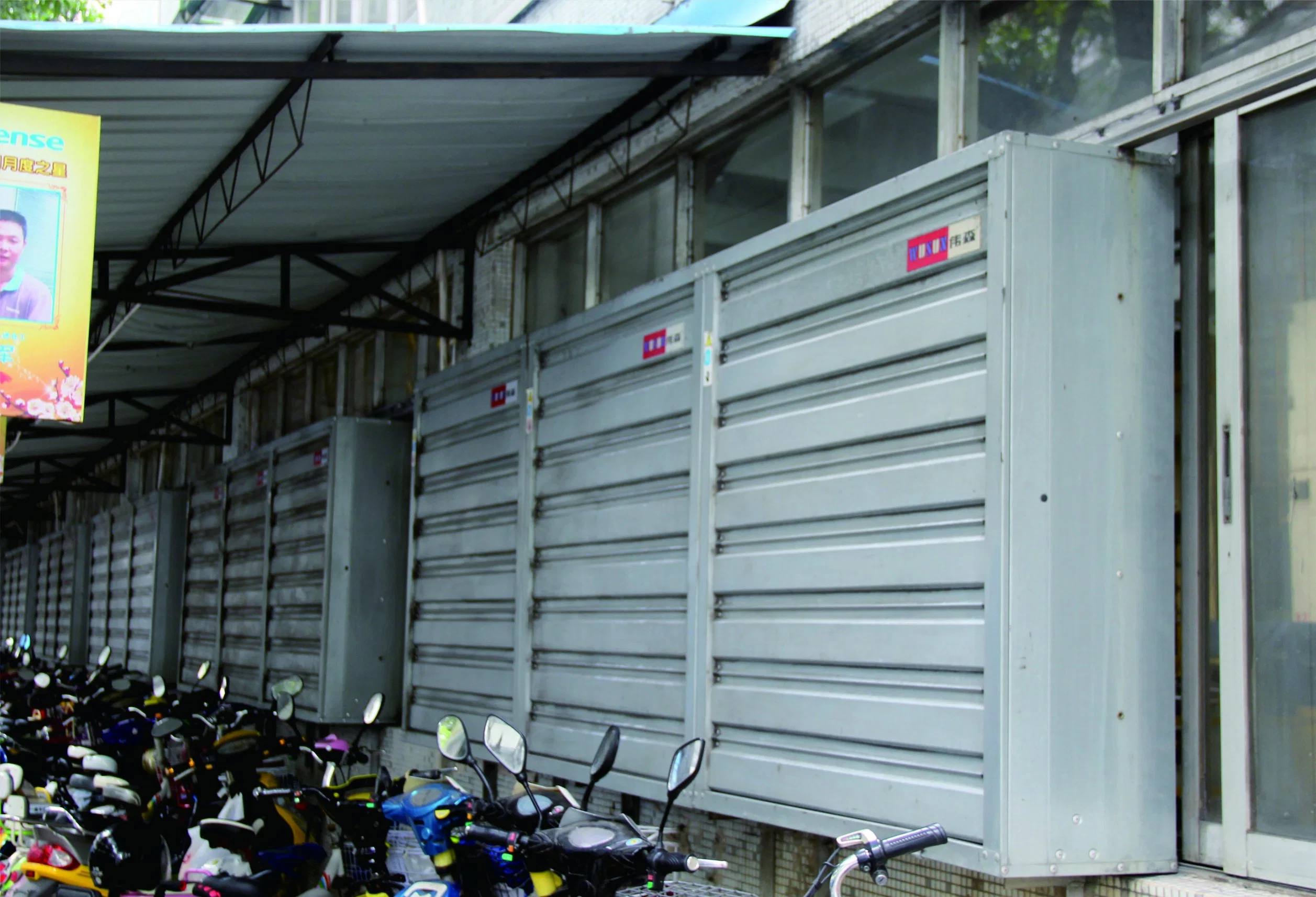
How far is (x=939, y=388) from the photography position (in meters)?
4.56

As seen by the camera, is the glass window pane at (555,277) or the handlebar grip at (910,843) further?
the glass window pane at (555,277)

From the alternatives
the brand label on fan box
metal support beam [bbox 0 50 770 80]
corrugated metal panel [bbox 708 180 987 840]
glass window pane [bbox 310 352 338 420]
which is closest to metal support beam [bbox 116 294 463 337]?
the brand label on fan box

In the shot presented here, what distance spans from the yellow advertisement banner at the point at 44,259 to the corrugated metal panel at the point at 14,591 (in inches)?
899

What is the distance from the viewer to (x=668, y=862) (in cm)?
364

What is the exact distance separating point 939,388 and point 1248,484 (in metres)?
1.00

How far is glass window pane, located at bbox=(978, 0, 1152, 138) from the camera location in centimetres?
467

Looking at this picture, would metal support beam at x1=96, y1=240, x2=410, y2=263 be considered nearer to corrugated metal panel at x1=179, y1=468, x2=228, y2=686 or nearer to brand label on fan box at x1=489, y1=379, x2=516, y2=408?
brand label on fan box at x1=489, y1=379, x2=516, y2=408

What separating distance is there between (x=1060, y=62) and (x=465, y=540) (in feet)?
15.3

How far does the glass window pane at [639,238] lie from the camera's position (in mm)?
7371

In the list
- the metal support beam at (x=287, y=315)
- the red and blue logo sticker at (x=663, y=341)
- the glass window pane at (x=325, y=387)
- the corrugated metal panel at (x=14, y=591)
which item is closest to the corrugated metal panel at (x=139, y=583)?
the glass window pane at (x=325, y=387)

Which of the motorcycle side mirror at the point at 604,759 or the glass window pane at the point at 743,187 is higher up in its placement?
the glass window pane at the point at 743,187

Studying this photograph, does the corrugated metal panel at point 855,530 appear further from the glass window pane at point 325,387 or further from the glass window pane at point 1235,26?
the glass window pane at point 325,387

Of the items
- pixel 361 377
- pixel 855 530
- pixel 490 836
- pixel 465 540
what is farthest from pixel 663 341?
pixel 361 377

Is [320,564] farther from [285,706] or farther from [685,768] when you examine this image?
[685,768]
